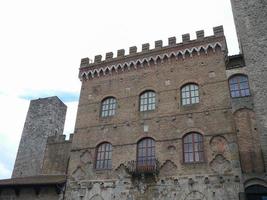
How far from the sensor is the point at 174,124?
1623 cm

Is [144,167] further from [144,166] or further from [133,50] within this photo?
[133,50]

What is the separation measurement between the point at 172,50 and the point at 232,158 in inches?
318

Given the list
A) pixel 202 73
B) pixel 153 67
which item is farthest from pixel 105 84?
pixel 202 73

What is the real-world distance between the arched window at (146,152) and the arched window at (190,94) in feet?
10.6

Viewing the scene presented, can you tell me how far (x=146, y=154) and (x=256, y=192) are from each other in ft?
20.3

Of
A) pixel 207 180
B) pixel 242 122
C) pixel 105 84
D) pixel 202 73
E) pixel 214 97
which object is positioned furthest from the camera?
pixel 105 84

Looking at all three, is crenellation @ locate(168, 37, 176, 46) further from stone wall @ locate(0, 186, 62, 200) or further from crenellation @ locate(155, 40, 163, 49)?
stone wall @ locate(0, 186, 62, 200)

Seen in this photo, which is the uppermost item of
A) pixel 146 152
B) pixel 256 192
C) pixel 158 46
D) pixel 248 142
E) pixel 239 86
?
pixel 158 46

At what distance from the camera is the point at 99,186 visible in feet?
53.9

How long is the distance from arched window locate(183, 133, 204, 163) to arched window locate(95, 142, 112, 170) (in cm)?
488

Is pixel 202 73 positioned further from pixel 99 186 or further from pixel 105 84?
pixel 99 186

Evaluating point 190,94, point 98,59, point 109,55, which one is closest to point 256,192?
point 190,94

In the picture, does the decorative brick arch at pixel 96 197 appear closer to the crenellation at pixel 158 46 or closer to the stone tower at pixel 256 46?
the stone tower at pixel 256 46

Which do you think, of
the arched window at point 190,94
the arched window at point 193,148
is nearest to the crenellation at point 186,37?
the arched window at point 190,94
